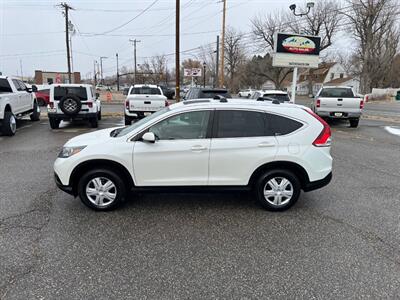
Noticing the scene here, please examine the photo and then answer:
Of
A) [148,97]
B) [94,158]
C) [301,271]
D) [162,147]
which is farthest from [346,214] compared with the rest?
[148,97]

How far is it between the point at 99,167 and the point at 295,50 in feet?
45.7

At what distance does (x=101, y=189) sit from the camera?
4168mm

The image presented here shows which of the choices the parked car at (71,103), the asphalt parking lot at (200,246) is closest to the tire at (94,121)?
the parked car at (71,103)

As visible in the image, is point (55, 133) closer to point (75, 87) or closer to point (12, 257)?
point (75, 87)

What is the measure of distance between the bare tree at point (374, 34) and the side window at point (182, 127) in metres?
44.8

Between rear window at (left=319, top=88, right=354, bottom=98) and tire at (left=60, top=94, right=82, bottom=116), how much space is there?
10144 millimetres

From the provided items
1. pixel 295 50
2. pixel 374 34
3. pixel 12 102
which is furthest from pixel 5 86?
pixel 374 34

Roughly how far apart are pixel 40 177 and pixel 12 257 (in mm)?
2947

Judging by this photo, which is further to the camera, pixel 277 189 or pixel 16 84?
pixel 16 84

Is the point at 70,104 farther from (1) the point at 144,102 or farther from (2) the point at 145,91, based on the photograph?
(2) the point at 145,91

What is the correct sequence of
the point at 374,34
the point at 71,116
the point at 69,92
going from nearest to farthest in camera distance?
1. the point at 71,116
2. the point at 69,92
3. the point at 374,34

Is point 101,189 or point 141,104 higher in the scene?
point 141,104

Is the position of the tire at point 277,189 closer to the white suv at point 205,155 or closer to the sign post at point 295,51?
the white suv at point 205,155

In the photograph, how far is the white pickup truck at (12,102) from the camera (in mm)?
9984
